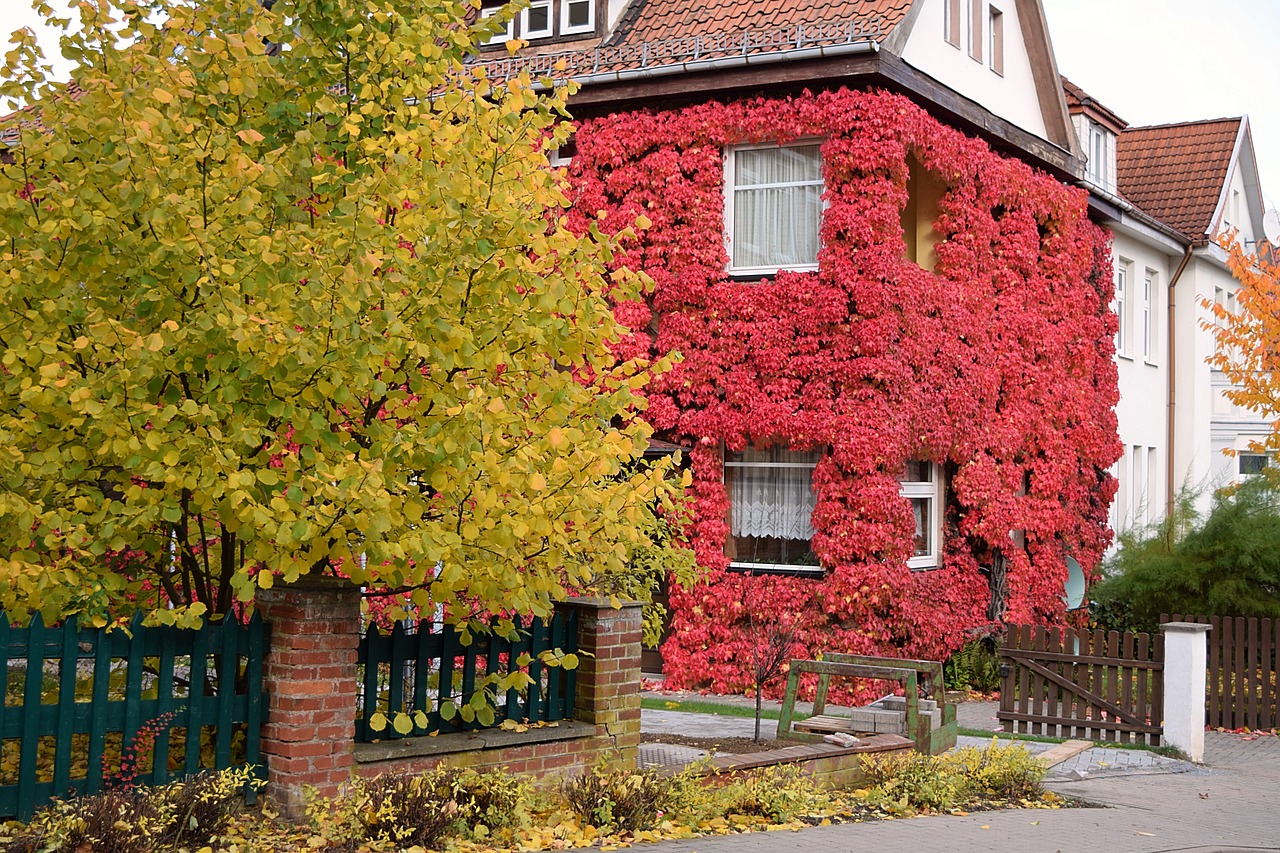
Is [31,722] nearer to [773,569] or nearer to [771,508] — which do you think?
[773,569]

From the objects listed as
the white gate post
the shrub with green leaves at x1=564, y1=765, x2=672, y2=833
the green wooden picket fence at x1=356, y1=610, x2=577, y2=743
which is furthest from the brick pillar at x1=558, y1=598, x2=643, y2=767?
the white gate post

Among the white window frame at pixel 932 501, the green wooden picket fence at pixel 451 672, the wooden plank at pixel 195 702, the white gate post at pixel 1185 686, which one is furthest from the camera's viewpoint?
the white window frame at pixel 932 501

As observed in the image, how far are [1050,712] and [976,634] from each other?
14.0 feet

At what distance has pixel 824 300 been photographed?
1733cm

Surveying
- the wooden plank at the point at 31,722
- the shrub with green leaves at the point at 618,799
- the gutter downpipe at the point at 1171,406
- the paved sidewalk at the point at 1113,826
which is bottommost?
the paved sidewalk at the point at 1113,826

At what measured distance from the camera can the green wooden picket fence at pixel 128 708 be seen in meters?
6.83

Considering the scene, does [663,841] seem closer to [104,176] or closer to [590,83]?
[104,176]

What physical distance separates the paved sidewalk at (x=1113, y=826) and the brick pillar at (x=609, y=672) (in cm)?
130

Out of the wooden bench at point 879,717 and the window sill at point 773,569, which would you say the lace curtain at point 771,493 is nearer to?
the window sill at point 773,569

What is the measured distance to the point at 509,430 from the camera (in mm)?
7223

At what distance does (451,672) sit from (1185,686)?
8113 millimetres

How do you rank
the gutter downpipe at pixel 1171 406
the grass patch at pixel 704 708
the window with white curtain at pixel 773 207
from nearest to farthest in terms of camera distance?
the grass patch at pixel 704 708 → the window with white curtain at pixel 773 207 → the gutter downpipe at pixel 1171 406

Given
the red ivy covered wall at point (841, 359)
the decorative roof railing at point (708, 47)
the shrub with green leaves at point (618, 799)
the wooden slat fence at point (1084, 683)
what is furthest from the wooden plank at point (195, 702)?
the decorative roof railing at point (708, 47)

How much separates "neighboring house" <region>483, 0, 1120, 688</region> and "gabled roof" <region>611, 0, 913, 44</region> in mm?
42
